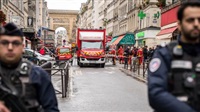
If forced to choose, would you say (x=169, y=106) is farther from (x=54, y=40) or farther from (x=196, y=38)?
(x=54, y=40)

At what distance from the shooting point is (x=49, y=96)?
3293 millimetres

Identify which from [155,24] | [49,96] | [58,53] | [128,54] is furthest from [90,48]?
[49,96]

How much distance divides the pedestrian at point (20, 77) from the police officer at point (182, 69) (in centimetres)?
86

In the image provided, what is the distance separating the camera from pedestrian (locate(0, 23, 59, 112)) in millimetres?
3156

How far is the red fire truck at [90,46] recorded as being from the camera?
32438mm

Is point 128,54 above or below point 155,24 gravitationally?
below

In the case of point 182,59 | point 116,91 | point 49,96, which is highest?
point 182,59

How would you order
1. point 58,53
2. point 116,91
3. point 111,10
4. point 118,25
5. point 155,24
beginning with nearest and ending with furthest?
point 116,91 < point 58,53 < point 155,24 < point 118,25 < point 111,10

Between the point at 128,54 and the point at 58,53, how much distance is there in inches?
345

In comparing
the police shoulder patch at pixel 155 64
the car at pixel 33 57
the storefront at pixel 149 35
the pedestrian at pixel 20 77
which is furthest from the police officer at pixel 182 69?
the storefront at pixel 149 35

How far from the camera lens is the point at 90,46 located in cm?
3341

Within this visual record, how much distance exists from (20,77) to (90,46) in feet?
99.2

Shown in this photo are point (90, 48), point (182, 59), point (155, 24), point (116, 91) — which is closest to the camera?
point (182, 59)

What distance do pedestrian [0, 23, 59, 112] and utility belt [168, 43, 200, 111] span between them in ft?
3.28
